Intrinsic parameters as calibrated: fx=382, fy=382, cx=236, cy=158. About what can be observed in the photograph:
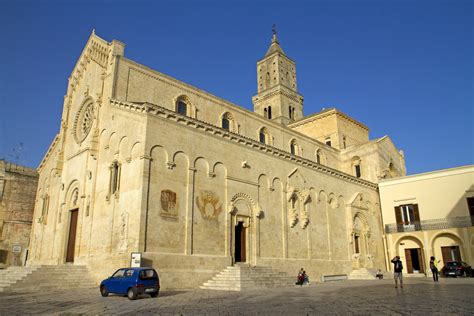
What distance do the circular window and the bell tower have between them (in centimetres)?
2709

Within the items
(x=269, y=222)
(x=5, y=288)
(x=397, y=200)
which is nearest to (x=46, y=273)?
(x=5, y=288)

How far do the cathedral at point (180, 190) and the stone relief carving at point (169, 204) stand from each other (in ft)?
0.20

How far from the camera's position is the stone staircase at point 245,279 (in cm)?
1930

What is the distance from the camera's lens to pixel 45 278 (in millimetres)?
19516

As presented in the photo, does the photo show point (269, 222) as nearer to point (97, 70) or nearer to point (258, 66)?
point (97, 70)

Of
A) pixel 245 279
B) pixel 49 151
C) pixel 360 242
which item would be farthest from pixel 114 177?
pixel 360 242

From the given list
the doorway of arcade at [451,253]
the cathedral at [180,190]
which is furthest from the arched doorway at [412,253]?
the cathedral at [180,190]

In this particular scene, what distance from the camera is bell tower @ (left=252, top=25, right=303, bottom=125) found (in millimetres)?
49750

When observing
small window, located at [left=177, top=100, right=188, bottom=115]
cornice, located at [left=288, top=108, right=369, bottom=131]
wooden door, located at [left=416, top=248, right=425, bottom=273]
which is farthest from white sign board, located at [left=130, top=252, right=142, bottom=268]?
cornice, located at [left=288, top=108, right=369, bottom=131]

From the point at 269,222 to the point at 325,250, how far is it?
696 centimetres

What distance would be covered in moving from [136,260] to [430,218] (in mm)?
26771

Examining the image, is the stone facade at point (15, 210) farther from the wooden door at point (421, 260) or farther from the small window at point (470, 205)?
the small window at point (470, 205)

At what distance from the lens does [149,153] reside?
19.7 meters

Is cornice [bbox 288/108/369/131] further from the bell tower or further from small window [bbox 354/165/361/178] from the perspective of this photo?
small window [bbox 354/165/361/178]
